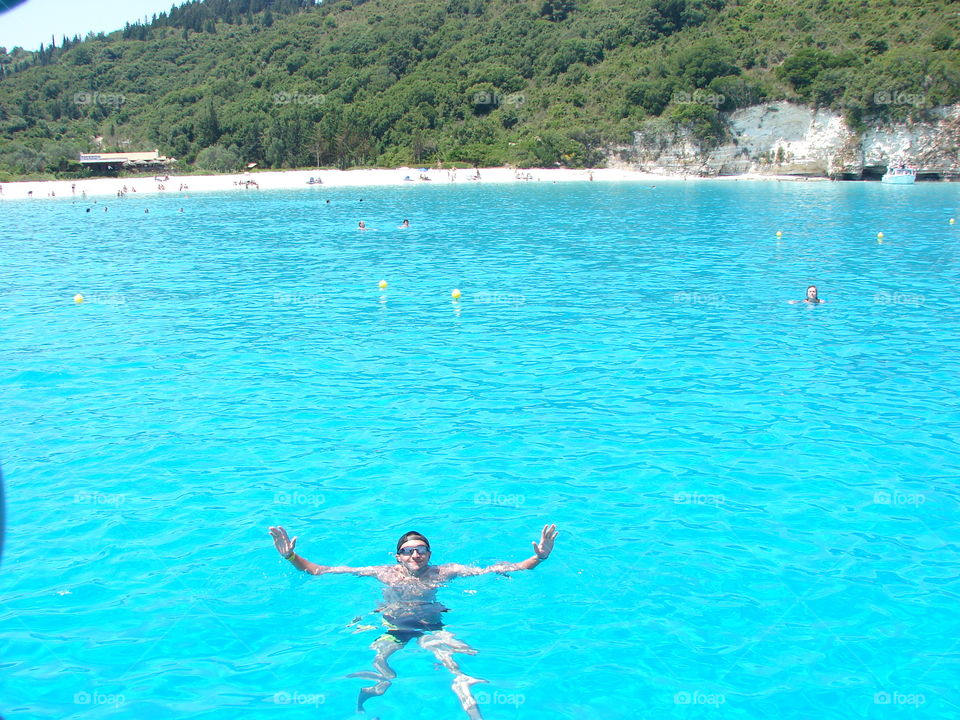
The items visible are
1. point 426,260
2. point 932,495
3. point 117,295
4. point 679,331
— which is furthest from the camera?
point 426,260

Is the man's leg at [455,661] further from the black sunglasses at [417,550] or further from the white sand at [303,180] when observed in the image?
the white sand at [303,180]

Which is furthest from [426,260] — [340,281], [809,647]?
[809,647]

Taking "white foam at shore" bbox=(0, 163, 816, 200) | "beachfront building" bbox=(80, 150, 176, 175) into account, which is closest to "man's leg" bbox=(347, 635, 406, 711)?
"white foam at shore" bbox=(0, 163, 816, 200)

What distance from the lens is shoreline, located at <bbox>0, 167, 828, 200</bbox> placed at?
81.6m

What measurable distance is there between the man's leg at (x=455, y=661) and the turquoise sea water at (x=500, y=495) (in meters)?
0.19

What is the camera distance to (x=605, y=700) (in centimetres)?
716

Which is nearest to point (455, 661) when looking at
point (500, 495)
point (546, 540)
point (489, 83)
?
point (546, 540)

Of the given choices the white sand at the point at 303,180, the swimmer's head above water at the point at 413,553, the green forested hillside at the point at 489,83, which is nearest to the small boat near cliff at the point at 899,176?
the green forested hillside at the point at 489,83

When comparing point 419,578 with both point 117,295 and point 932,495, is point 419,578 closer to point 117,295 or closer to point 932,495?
point 932,495

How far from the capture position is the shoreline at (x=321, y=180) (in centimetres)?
8162

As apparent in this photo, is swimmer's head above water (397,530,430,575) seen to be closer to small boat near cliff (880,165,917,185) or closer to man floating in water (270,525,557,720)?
man floating in water (270,525,557,720)

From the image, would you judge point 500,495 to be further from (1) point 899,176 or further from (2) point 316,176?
(2) point 316,176

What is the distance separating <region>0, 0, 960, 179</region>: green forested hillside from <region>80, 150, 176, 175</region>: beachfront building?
2.41 metres

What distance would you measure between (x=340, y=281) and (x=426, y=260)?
5.55 m
